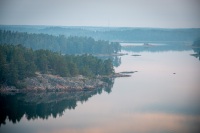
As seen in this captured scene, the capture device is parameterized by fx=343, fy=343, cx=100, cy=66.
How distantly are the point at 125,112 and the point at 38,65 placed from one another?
43.3 ft

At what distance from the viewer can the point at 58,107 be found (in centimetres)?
2867

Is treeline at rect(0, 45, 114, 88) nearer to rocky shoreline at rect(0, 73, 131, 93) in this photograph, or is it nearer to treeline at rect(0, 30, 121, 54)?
rocky shoreline at rect(0, 73, 131, 93)

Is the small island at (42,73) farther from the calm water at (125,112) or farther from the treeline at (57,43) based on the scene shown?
the treeline at (57,43)

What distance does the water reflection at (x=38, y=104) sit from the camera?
1042 inches

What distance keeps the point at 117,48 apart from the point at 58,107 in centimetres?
4728

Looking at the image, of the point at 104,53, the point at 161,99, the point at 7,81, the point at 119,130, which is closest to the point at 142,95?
the point at 161,99

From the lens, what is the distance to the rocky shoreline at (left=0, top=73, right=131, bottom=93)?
33.1 meters

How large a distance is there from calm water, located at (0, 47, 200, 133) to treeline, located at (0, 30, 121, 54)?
31.7m

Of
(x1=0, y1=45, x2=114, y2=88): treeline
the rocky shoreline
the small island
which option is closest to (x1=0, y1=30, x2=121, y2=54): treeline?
(x1=0, y1=45, x2=114, y2=88): treeline

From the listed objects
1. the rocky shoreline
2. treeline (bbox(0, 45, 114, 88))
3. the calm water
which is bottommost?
the calm water

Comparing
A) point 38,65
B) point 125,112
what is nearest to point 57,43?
point 38,65

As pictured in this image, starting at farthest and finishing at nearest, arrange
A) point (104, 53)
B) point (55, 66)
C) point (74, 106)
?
point (104, 53), point (55, 66), point (74, 106)

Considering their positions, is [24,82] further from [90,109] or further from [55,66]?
[90,109]

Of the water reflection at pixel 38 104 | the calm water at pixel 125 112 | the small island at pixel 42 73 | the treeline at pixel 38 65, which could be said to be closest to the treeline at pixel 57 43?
the treeline at pixel 38 65
